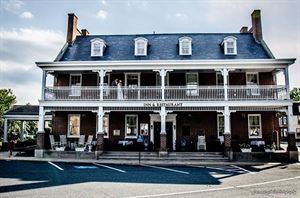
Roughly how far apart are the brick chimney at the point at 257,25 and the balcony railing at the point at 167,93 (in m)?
5.09

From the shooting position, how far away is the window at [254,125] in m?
21.8

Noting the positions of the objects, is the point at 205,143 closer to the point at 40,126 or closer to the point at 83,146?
the point at 83,146

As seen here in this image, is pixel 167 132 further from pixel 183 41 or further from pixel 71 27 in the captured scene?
pixel 71 27

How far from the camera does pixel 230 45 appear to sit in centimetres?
2253

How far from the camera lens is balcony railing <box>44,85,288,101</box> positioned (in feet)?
65.3

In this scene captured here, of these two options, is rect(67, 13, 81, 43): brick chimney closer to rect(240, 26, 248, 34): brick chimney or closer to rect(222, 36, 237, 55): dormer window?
rect(222, 36, 237, 55): dormer window

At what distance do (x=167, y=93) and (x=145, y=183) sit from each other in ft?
35.7

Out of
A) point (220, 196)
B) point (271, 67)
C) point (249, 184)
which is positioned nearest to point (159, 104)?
point (271, 67)

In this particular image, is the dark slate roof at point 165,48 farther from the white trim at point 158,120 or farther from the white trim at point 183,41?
the white trim at point 158,120

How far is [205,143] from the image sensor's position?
21062mm

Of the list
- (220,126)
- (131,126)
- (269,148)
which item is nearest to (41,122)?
(131,126)

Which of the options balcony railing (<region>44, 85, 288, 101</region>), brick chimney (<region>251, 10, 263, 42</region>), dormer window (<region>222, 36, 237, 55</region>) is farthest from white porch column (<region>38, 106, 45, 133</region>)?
brick chimney (<region>251, 10, 263, 42</region>)

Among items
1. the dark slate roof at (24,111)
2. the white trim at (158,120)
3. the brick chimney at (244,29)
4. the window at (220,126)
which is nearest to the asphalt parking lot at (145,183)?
the window at (220,126)

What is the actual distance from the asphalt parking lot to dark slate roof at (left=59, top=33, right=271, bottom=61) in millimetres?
10747
